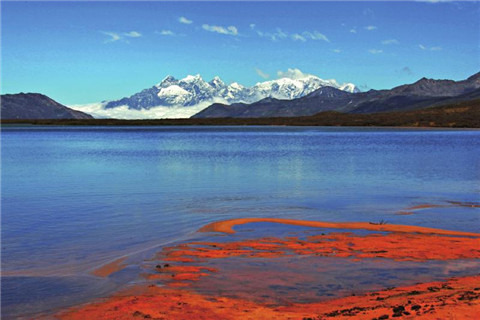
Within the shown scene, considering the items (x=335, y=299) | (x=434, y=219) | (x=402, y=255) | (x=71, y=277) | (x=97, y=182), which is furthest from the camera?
(x=97, y=182)

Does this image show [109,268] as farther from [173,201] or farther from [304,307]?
[173,201]

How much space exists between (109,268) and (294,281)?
229 inches

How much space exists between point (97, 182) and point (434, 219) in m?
26.1

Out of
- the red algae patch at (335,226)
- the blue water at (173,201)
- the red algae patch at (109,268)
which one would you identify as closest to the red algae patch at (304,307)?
the blue water at (173,201)

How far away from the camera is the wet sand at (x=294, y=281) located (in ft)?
39.1

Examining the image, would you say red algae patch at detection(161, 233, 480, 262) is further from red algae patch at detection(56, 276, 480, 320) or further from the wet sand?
red algae patch at detection(56, 276, 480, 320)

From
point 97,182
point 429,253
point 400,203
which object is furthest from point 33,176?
point 429,253

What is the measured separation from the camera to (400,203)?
29.8 meters

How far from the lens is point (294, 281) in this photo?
581 inches

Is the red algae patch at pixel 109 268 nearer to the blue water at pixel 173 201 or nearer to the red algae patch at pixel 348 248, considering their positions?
the blue water at pixel 173 201

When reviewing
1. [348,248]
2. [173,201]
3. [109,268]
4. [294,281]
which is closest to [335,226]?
[348,248]

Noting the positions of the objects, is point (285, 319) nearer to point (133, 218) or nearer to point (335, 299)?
point (335, 299)

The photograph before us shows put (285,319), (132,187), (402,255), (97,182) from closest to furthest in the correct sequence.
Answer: (285,319) < (402,255) < (132,187) < (97,182)

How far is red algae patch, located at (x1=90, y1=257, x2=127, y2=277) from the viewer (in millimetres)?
15953
